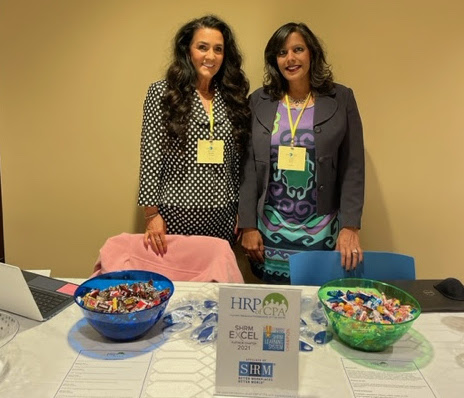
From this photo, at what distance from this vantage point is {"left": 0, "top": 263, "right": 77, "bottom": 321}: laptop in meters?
1.22

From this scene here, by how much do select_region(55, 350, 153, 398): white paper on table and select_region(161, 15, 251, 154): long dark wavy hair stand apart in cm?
106

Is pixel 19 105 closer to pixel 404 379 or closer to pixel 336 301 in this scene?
pixel 336 301

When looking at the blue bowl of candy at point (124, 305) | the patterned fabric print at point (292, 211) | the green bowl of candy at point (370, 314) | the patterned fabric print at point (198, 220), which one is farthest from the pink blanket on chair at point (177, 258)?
the green bowl of candy at point (370, 314)

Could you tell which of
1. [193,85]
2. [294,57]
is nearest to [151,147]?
[193,85]

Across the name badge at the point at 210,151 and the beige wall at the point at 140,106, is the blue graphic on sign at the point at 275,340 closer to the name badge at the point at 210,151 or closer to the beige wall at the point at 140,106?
the name badge at the point at 210,151

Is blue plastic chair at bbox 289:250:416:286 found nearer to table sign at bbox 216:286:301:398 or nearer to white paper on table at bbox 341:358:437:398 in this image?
white paper on table at bbox 341:358:437:398

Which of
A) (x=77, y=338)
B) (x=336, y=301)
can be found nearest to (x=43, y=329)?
(x=77, y=338)

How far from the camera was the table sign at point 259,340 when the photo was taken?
98cm

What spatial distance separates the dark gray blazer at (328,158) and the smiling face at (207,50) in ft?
0.88

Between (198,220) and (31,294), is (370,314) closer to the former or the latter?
(31,294)

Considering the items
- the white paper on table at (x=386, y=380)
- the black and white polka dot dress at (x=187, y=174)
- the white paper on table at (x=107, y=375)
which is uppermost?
the black and white polka dot dress at (x=187, y=174)

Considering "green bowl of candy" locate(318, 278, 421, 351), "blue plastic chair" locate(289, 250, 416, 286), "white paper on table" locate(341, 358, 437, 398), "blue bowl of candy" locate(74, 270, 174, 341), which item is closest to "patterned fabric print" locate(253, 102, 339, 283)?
"blue plastic chair" locate(289, 250, 416, 286)

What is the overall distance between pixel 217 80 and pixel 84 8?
815mm

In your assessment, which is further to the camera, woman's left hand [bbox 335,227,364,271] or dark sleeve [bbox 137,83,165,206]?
dark sleeve [bbox 137,83,165,206]
